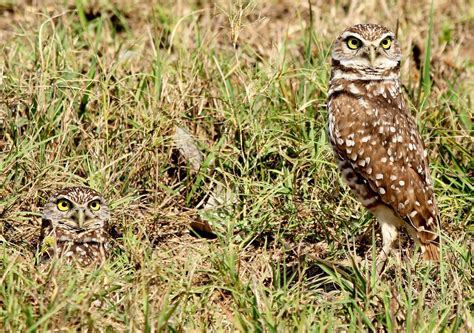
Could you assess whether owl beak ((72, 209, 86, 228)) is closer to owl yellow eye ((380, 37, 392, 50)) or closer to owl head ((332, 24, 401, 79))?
owl head ((332, 24, 401, 79))

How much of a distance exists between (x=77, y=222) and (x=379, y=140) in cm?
184

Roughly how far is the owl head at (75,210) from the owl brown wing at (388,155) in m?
1.44

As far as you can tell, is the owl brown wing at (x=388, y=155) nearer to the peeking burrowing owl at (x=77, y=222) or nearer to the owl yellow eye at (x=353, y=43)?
the owl yellow eye at (x=353, y=43)

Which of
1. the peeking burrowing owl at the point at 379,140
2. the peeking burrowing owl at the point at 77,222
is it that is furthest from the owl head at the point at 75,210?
the peeking burrowing owl at the point at 379,140

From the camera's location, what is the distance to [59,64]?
7230 millimetres

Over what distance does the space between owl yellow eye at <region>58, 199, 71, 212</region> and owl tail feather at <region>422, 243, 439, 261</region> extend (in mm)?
2072

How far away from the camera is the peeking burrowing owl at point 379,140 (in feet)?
20.4

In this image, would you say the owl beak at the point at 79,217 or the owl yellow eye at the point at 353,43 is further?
the owl yellow eye at the point at 353,43

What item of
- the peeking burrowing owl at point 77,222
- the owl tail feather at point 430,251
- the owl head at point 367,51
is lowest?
the owl tail feather at point 430,251

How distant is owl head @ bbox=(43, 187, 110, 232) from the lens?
6.12m

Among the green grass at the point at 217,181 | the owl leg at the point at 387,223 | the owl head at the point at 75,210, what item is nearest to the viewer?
the green grass at the point at 217,181

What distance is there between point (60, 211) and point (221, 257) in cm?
106

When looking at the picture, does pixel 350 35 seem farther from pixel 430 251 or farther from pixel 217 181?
pixel 430 251

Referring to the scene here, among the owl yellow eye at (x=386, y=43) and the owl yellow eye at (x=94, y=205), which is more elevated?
the owl yellow eye at (x=386, y=43)
